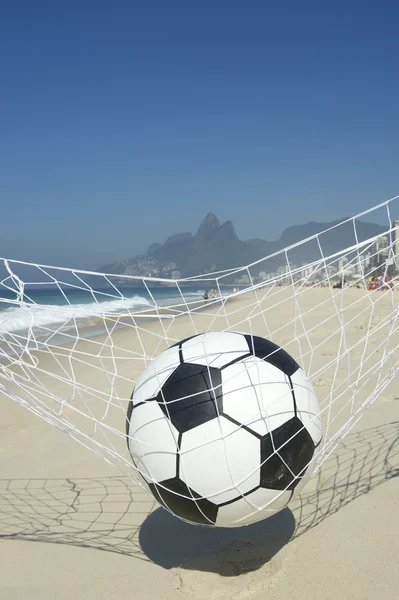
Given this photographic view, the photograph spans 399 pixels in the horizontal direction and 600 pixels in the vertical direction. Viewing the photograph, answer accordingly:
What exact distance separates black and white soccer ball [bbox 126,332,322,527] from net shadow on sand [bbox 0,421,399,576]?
0.51m

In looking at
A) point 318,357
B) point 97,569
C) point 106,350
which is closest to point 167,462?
point 97,569

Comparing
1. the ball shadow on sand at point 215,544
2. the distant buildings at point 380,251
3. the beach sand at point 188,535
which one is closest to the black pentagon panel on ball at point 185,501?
the beach sand at point 188,535

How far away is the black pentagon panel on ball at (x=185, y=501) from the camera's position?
2676 mm

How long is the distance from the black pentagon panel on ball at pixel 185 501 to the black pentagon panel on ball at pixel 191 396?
319mm

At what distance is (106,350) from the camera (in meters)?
10.6

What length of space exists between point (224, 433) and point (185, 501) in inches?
18.1

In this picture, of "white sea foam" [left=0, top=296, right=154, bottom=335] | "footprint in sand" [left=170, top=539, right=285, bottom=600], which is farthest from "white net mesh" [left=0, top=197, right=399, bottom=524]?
"footprint in sand" [left=170, top=539, right=285, bottom=600]

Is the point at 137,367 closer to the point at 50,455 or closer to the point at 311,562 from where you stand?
the point at 50,455

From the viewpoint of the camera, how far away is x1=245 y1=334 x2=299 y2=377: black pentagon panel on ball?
2.88 m

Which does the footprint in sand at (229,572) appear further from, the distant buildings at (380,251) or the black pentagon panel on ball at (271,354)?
the distant buildings at (380,251)

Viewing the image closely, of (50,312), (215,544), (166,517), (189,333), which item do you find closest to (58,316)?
(189,333)

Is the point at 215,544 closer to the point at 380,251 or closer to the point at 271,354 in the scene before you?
the point at 271,354

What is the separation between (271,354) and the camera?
2926 millimetres

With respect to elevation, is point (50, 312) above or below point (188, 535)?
above
